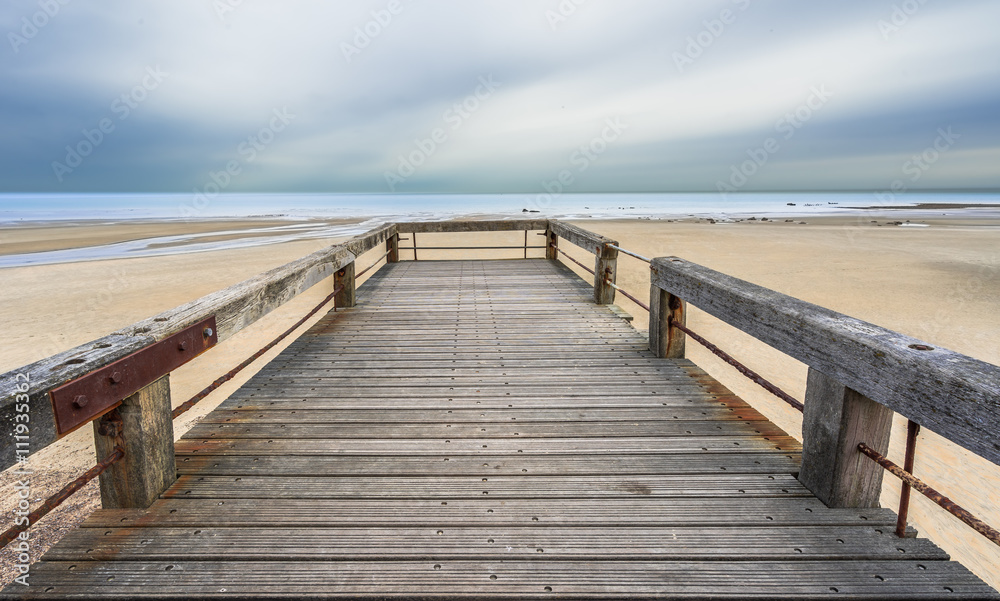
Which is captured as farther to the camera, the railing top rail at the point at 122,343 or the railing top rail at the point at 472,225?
the railing top rail at the point at 472,225

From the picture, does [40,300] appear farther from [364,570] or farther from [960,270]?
[960,270]

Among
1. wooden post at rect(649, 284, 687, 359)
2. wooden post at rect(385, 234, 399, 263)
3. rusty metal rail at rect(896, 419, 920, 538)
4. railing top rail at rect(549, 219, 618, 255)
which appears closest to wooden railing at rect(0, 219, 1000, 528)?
rusty metal rail at rect(896, 419, 920, 538)

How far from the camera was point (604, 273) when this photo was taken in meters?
5.89

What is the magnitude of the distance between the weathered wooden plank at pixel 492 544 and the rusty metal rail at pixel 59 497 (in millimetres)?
286

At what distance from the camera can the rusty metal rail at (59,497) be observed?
4.97 ft

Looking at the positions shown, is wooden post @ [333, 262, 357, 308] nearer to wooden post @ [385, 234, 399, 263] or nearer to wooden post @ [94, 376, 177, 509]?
wooden post @ [385, 234, 399, 263]

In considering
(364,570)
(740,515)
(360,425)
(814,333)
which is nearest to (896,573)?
(740,515)

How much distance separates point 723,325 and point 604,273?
4.40m

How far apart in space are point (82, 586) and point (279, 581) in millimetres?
681

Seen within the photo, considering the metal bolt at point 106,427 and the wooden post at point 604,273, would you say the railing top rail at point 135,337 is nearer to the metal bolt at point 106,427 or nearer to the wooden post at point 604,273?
the metal bolt at point 106,427

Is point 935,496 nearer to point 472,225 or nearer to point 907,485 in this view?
point 907,485

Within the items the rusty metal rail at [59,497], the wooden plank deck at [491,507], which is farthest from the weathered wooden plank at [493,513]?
the rusty metal rail at [59,497]

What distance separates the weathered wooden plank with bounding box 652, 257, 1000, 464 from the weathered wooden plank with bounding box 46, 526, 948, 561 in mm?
595

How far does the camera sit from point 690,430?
2871 mm
